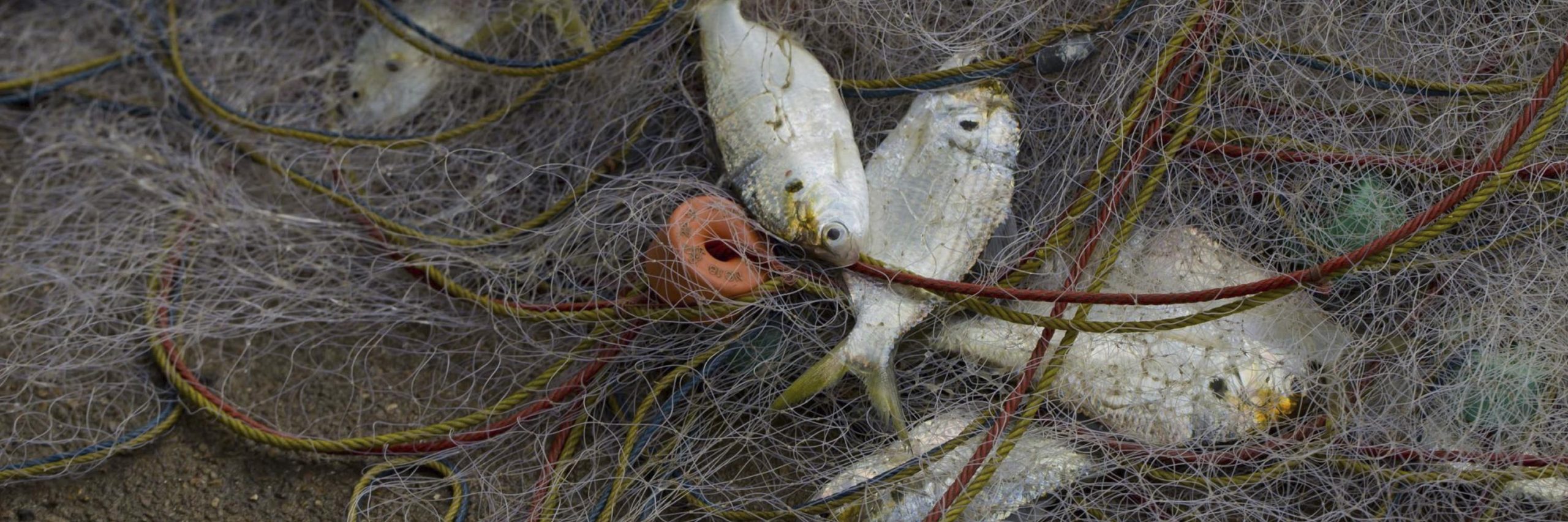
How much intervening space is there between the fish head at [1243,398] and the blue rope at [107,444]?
2090 millimetres

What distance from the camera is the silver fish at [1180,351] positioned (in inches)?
83.0

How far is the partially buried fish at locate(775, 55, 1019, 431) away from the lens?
2.09m

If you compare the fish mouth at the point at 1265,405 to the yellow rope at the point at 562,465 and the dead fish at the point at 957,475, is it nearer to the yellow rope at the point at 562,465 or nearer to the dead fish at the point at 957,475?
the dead fish at the point at 957,475

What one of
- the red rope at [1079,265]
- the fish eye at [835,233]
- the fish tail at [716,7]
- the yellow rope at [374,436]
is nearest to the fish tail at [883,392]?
the red rope at [1079,265]

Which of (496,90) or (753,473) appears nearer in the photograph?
(753,473)

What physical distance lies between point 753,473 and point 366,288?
98cm

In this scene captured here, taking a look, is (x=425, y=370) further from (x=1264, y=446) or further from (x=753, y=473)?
(x=1264, y=446)

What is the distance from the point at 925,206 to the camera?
2.23 meters

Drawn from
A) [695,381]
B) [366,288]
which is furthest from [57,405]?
[695,381]

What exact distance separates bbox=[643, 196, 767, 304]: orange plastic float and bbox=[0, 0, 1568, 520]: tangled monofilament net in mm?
58

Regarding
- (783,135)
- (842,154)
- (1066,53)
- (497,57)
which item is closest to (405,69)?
(497,57)

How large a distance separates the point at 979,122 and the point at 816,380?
0.64 m

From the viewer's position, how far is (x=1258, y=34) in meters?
2.27

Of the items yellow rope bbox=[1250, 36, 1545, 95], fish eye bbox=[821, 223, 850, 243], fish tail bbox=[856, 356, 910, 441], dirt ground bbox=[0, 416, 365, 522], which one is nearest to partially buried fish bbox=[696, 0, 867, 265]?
fish eye bbox=[821, 223, 850, 243]
